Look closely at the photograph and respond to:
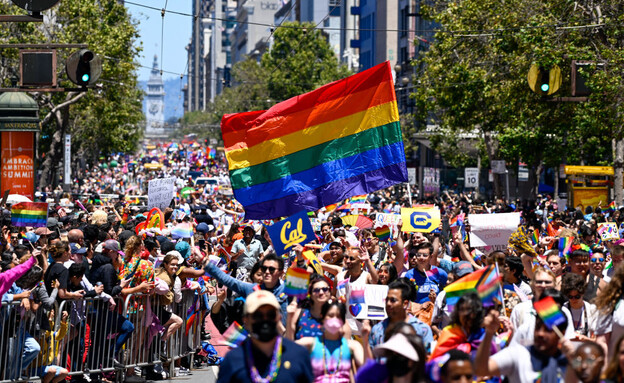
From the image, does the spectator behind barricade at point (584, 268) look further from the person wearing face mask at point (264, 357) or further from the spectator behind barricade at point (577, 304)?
the person wearing face mask at point (264, 357)

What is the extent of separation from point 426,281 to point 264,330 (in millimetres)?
4204

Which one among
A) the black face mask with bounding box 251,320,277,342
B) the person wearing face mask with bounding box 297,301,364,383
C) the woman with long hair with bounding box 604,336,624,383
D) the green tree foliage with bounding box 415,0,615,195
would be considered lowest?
the person wearing face mask with bounding box 297,301,364,383

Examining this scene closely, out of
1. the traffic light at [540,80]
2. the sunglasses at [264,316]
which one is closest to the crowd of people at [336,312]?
the sunglasses at [264,316]

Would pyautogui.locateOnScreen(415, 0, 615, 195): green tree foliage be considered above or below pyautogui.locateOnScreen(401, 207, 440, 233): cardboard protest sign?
above

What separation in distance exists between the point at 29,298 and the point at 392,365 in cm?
512

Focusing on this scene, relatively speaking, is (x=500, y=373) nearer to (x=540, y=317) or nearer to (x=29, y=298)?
(x=540, y=317)

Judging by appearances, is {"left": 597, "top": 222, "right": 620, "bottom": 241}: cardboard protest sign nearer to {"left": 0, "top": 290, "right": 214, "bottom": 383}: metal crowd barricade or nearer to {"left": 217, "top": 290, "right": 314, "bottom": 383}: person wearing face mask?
{"left": 0, "top": 290, "right": 214, "bottom": 383}: metal crowd barricade

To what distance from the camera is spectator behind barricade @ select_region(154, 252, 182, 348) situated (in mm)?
11216

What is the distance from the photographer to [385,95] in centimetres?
1262

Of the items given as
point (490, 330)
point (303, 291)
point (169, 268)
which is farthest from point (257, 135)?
point (490, 330)

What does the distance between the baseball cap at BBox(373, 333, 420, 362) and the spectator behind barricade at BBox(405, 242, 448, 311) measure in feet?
12.5

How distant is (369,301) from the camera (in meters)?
7.85

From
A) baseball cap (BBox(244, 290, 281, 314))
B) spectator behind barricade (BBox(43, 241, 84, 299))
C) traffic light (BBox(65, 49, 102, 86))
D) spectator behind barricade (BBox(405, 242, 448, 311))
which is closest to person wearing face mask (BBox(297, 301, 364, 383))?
baseball cap (BBox(244, 290, 281, 314))

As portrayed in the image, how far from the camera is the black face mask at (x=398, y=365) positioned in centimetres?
559
